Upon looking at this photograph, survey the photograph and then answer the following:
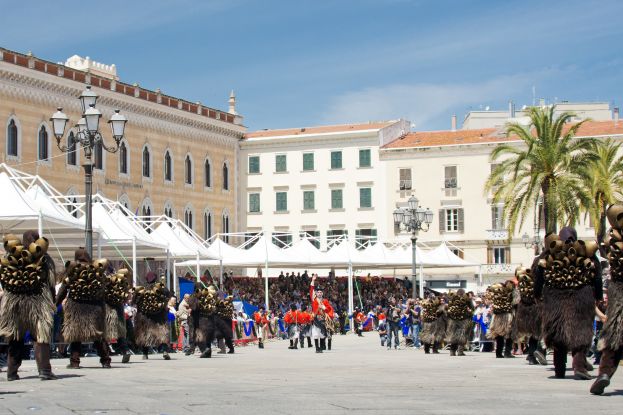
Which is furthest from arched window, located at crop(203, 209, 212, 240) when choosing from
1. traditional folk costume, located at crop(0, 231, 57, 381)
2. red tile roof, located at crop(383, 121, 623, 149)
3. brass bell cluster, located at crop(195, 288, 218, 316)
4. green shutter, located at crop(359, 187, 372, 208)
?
traditional folk costume, located at crop(0, 231, 57, 381)

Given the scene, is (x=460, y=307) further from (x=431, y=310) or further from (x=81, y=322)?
(x=81, y=322)

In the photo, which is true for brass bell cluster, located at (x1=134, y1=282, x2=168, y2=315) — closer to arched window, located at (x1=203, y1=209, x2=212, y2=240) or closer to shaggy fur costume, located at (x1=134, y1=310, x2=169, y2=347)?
shaggy fur costume, located at (x1=134, y1=310, x2=169, y2=347)

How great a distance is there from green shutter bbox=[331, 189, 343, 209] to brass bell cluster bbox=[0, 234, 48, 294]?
5714 cm

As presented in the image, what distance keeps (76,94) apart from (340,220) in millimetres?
23938

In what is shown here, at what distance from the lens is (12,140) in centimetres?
4638

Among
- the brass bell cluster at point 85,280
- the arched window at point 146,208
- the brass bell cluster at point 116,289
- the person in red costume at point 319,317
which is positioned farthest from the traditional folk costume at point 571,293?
the arched window at point 146,208

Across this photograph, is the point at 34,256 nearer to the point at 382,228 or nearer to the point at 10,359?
the point at 10,359

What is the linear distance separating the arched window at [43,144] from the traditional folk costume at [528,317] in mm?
33564

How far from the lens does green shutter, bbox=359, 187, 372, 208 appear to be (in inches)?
2758

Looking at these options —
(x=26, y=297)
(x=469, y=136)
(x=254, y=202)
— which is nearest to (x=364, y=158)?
(x=469, y=136)

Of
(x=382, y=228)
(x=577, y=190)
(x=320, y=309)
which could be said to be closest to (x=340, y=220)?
(x=382, y=228)

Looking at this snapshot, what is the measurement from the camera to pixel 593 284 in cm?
1323

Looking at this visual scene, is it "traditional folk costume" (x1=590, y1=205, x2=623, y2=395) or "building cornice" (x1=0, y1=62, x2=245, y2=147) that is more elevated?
"building cornice" (x1=0, y1=62, x2=245, y2=147)

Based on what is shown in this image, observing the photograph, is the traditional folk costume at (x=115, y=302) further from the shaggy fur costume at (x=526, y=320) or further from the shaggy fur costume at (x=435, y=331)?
the shaggy fur costume at (x=435, y=331)
